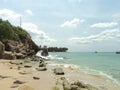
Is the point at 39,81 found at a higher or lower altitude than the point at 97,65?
lower

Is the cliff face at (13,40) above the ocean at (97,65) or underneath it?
above

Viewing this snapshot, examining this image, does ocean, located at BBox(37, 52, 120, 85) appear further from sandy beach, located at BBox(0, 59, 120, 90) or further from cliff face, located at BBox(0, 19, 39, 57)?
cliff face, located at BBox(0, 19, 39, 57)

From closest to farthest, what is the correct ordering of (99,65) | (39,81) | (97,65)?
(39,81), (97,65), (99,65)

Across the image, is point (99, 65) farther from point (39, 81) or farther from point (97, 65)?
point (39, 81)

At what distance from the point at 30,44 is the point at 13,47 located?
1670 centimetres

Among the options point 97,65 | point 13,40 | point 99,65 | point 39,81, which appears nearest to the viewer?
point 39,81

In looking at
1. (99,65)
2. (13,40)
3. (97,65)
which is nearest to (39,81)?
(97,65)

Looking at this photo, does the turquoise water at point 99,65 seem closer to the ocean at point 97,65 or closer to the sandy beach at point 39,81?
the ocean at point 97,65

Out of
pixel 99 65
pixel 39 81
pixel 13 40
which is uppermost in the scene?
pixel 13 40

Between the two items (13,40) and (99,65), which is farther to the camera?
(13,40)

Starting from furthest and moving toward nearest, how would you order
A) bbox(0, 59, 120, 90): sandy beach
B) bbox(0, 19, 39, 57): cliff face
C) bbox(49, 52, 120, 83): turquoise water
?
1. bbox(0, 19, 39, 57): cliff face
2. bbox(49, 52, 120, 83): turquoise water
3. bbox(0, 59, 120, 90): sandy beach

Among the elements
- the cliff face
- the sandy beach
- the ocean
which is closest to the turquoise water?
the ocean

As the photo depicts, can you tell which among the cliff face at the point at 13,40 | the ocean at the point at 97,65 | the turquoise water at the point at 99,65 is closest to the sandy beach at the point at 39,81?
the ocean at the point at 97,65

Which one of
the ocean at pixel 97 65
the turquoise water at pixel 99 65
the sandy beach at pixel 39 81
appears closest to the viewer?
the sandy beach at pixel 39 81
